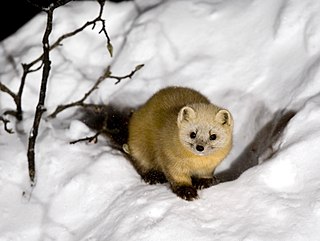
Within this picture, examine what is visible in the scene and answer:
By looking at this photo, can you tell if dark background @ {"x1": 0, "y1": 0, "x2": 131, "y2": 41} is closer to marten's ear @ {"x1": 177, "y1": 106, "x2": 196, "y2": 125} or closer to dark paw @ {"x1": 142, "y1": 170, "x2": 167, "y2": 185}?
dark paw @ {"x1": 142, "y1": 170, "x2": 167, "y2": 185}

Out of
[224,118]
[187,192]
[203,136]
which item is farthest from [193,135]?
[187,192]

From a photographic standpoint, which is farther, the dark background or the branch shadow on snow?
the dark background

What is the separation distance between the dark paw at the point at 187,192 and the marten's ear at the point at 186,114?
0.38m

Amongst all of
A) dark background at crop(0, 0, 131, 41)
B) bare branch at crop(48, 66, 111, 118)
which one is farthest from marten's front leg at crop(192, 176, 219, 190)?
dark background at crop(0, 0, 131, 41)

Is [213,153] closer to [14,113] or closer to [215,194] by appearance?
[215,194]

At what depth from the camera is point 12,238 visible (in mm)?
3742

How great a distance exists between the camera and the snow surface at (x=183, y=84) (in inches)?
135

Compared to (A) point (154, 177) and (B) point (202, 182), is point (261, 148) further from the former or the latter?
(A) point (154, 177)

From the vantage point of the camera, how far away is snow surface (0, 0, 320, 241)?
3432 mm

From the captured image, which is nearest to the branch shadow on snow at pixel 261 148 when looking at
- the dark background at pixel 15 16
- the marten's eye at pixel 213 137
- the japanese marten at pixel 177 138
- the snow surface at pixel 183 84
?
the snow surface at pixel 183 84

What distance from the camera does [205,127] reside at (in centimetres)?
374

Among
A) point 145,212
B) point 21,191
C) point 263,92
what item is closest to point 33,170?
point 21,191

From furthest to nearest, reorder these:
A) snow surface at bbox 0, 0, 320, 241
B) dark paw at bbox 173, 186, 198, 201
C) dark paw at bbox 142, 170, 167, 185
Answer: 1. dark paw at bbox 142, 170, 167, 185
2. dark paw at bbox 173, 186, 198, 201
3. snow surface at bbox 0, 0, 320, 241

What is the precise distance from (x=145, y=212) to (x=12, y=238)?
83 cm
